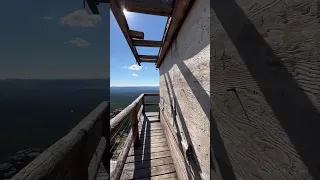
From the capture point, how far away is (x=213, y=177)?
1.26 m

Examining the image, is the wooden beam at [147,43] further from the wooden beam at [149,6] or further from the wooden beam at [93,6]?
the wooden beam at [93,6]

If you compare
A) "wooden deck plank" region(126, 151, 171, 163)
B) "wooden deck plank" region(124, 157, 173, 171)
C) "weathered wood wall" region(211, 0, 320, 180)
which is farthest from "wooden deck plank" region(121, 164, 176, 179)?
"weathered wood wall" region(211, 0, 320, 180)

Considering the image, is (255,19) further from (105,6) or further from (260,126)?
(105,6)

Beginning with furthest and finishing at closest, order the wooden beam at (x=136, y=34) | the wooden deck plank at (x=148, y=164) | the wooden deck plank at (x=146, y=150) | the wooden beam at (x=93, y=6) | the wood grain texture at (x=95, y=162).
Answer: the wooden deck plank at (x=146, y=150), the wooden deck plank at (x=148, y=164), the wooden beam at (x=136, y=34), the wooden beam at (x=93, y=6), the wood grain texture at (x=95, y=162)

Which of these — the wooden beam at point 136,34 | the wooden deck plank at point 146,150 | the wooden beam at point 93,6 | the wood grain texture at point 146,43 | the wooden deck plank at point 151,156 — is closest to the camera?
the wooden beam at point 93,6

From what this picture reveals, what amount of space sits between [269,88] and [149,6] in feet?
5.12

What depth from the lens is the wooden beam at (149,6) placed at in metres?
1.76

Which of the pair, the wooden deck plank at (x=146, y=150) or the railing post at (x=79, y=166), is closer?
the railing post at (x=79, y=166)

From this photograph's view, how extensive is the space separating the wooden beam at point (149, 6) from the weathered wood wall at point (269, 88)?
94 cm

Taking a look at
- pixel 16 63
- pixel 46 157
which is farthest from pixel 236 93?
pixel 16 63

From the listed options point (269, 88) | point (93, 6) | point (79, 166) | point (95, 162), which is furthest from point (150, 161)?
point (269, 88)

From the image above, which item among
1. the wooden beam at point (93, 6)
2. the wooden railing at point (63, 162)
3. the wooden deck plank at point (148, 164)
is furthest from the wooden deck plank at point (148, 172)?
the wooden beam at point (93, 6)

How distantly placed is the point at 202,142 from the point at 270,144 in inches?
34.9

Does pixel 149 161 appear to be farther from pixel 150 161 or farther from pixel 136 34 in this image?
pixel 136 34
